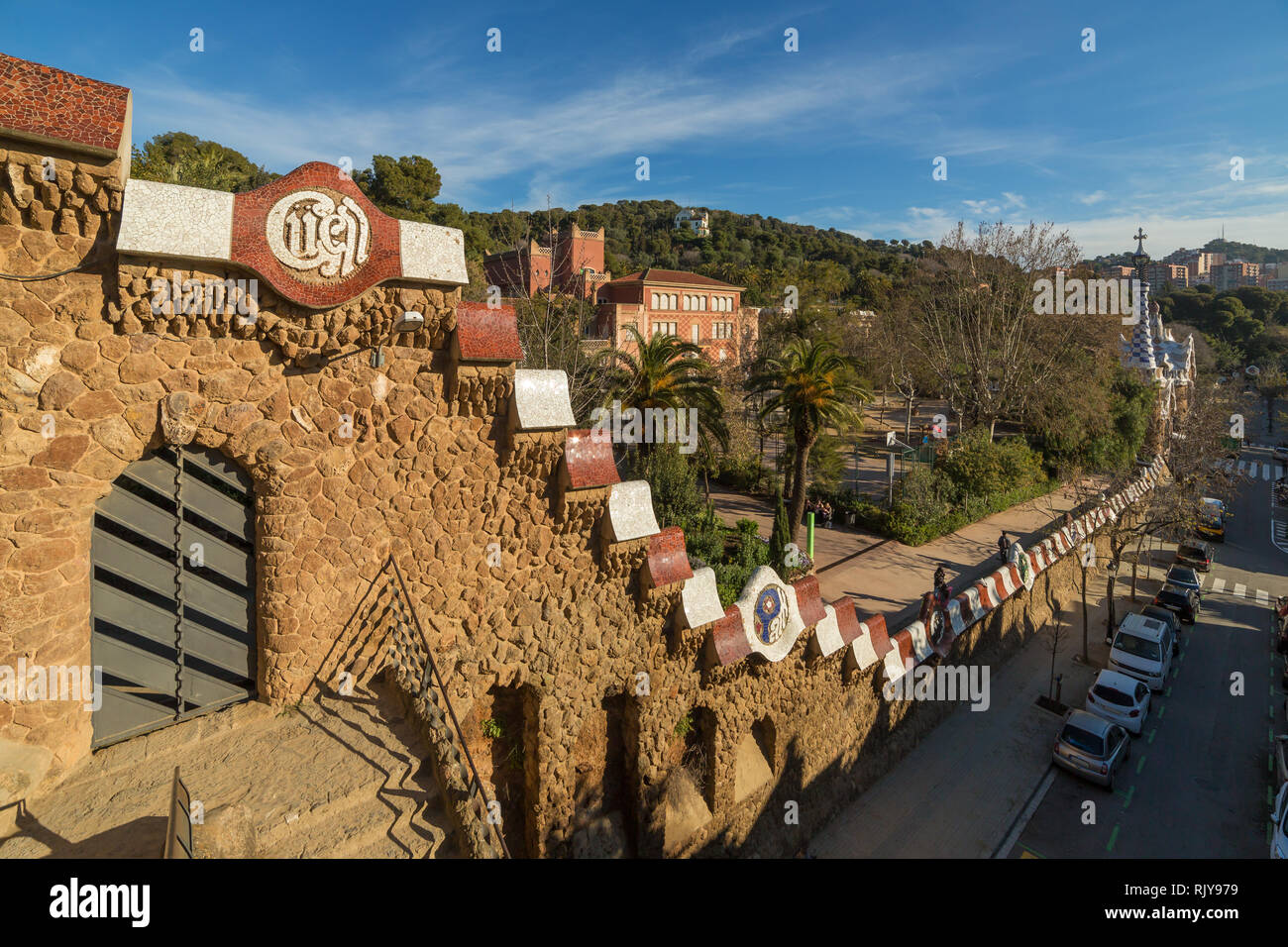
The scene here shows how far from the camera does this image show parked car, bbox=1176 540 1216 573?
2239 centimetres

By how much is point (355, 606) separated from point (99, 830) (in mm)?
1938

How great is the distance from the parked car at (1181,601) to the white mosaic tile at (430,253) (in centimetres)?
2204

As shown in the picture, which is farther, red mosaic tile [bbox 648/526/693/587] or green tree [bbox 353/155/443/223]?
green tree [bbox 353/155/443/223]

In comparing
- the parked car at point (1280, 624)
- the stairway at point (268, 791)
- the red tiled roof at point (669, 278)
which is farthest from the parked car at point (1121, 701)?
the red tiled roof at point (669, 278)

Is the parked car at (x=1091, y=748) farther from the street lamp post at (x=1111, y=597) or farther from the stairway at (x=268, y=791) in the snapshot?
the stairway at (x=268, y=791)

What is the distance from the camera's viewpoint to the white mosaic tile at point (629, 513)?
20.5 feet

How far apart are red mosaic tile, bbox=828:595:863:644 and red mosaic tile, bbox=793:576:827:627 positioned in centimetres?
76

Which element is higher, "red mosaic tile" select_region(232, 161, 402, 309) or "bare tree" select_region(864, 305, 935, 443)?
"bare tree" select_region(864, 305, 935, 443)

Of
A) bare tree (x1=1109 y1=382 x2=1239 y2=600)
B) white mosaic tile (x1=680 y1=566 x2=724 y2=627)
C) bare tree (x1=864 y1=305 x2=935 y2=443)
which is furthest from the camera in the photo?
bare tree (x1=864 y1=305 x2=935 y2=443)

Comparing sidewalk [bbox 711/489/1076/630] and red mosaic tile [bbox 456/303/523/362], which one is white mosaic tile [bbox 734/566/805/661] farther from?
sidewalk [bbox 711/489/1076/630]

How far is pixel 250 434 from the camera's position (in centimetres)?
471

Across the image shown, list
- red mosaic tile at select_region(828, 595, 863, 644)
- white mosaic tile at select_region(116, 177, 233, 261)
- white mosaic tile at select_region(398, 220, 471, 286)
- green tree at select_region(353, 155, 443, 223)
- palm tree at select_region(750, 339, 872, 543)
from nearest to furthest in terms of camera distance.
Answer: white mosaic tile at select_region(116, 177, 233, 261) < white mosaic tile at select_region(398, 220, 471, 286) < red mosaic tile at select_region(828, 595, 863, 644) < palm tree at select_region(750, 339, 872, 543) < green tree at select_region(353, 155, 443, 223)

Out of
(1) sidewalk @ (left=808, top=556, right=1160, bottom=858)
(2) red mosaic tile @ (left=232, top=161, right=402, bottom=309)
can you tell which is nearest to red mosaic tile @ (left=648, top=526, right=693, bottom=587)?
(2) red mosaic tile @ (left=232, top=161, right=402, bottom=309)

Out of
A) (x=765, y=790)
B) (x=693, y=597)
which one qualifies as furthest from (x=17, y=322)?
(x=765, y=790)
